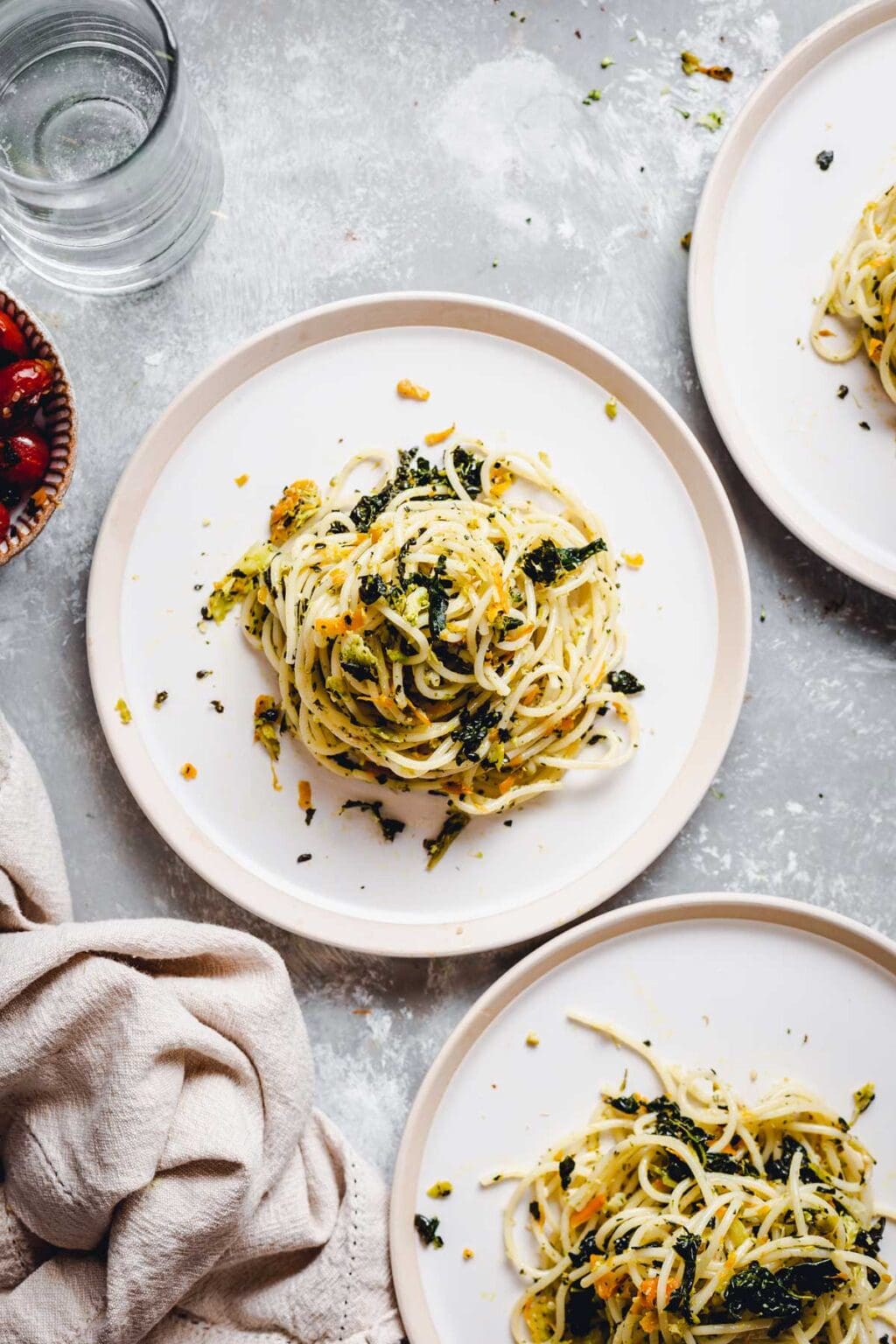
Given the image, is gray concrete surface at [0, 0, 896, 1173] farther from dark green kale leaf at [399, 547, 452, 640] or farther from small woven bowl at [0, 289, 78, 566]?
dark green kale leaf at [399, 547, 452, 640]

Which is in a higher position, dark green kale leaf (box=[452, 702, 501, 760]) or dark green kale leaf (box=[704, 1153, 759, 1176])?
dark green kale leaf (box=[452, 702, 501, 760])

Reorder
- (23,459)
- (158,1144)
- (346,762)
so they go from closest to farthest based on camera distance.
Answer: (158,1144) → (23,459) → (346,762)

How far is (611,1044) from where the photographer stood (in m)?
2.70

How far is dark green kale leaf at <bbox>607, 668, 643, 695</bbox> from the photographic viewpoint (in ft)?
9.11

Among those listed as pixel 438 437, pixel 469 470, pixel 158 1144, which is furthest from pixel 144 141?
pixel 158 1144

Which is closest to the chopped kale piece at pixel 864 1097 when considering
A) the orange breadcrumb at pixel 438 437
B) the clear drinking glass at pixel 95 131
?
the orange breadcrumb at pixel 438 437

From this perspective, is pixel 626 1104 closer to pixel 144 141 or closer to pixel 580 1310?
pixel 580 1310

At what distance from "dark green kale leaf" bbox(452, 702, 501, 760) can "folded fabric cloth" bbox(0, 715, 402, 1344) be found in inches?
25.0

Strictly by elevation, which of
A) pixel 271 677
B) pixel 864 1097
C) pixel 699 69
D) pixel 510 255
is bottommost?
pixel 864 1097

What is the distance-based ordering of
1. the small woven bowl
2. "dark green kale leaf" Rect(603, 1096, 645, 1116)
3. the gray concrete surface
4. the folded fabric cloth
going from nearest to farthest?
the folded fabric cloth, the small woven bowl, "dark green kale leaf" Rect(603, 1096, 645, 1116), the gray concrete surface

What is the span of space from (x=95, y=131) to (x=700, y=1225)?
285 cm

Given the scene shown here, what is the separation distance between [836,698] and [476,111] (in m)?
1.72

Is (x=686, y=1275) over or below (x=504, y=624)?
below

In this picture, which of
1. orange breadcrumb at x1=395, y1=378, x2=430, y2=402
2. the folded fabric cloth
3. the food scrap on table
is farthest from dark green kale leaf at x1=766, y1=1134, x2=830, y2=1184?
the food scrap on table
